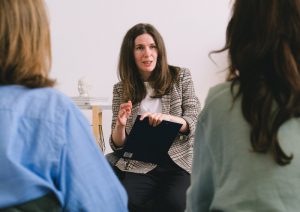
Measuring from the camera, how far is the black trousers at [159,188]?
5.03 feet

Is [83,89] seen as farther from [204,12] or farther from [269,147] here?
[269,147]

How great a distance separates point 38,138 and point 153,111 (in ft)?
3.74

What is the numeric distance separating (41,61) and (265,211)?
1.66ft

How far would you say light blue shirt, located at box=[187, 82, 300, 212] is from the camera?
2.20 feet

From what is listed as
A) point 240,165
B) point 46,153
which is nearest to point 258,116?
point 240,165

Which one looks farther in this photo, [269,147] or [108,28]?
[108,28]

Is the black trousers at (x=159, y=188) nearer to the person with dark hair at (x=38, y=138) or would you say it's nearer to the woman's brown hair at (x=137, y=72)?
the woman's brown hair at (x=137, y=72)

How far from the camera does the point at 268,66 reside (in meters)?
0.71

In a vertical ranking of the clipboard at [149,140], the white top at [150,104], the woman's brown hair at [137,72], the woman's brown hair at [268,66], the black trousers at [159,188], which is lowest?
the black trousers at [159,188]

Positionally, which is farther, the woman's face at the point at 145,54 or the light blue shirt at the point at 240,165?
the woman's face at the point at 145,54

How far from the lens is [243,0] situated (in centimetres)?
74

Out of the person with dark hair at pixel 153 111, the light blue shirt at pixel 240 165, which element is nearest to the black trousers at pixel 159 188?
the person with dark hair at pixel 153 111

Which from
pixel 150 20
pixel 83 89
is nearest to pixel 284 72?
pixel 83 89

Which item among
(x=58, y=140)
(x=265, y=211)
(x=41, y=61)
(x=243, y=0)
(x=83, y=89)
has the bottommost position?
(x=83, y=89)
